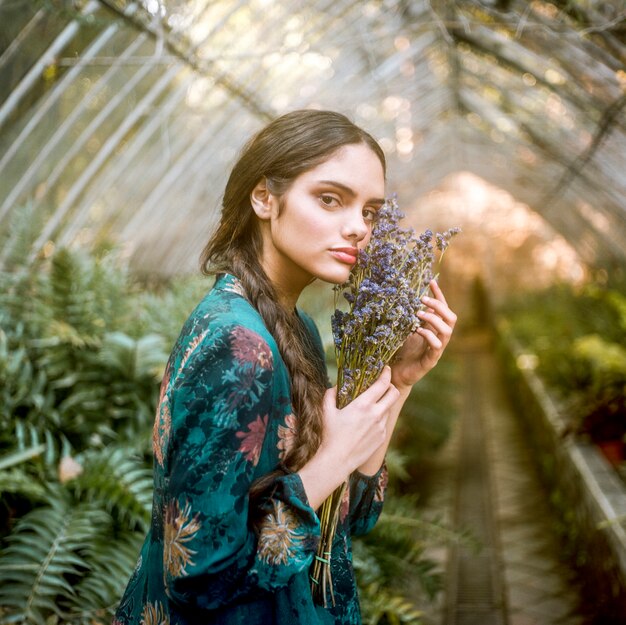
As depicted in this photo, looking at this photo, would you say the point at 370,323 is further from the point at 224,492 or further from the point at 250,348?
the point at 224,492

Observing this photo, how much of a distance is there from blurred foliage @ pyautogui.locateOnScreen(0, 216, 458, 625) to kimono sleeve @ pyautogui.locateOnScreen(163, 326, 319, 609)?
46.7 inches

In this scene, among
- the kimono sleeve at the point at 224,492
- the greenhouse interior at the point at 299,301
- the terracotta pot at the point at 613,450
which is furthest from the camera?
the terracotta pot at the point at 613,450

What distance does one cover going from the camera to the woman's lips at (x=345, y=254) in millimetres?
1364

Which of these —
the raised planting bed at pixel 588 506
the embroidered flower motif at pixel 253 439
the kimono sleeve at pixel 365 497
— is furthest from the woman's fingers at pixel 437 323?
the raised planting bed at pixel 588 506

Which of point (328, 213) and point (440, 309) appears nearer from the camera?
point (328, 213)

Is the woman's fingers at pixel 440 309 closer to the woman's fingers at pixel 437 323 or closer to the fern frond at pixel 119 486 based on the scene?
the woman's fingers at pixel 437 323

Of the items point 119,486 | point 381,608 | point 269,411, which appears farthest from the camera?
point 381,608

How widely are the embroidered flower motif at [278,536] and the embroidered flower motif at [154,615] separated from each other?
25 cm

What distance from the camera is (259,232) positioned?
1.45 meters

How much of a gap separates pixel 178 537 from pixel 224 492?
11cm

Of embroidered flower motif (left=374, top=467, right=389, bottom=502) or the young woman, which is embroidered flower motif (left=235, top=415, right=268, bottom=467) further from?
embroidered flower motif (left=374, top=467, right=389, bottom=502)

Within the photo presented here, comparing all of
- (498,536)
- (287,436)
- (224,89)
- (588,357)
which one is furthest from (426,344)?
(224,89)

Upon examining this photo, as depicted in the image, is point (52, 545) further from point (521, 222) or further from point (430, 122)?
point (521, 222)

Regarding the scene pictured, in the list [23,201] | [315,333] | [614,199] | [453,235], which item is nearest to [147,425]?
[315,333]
